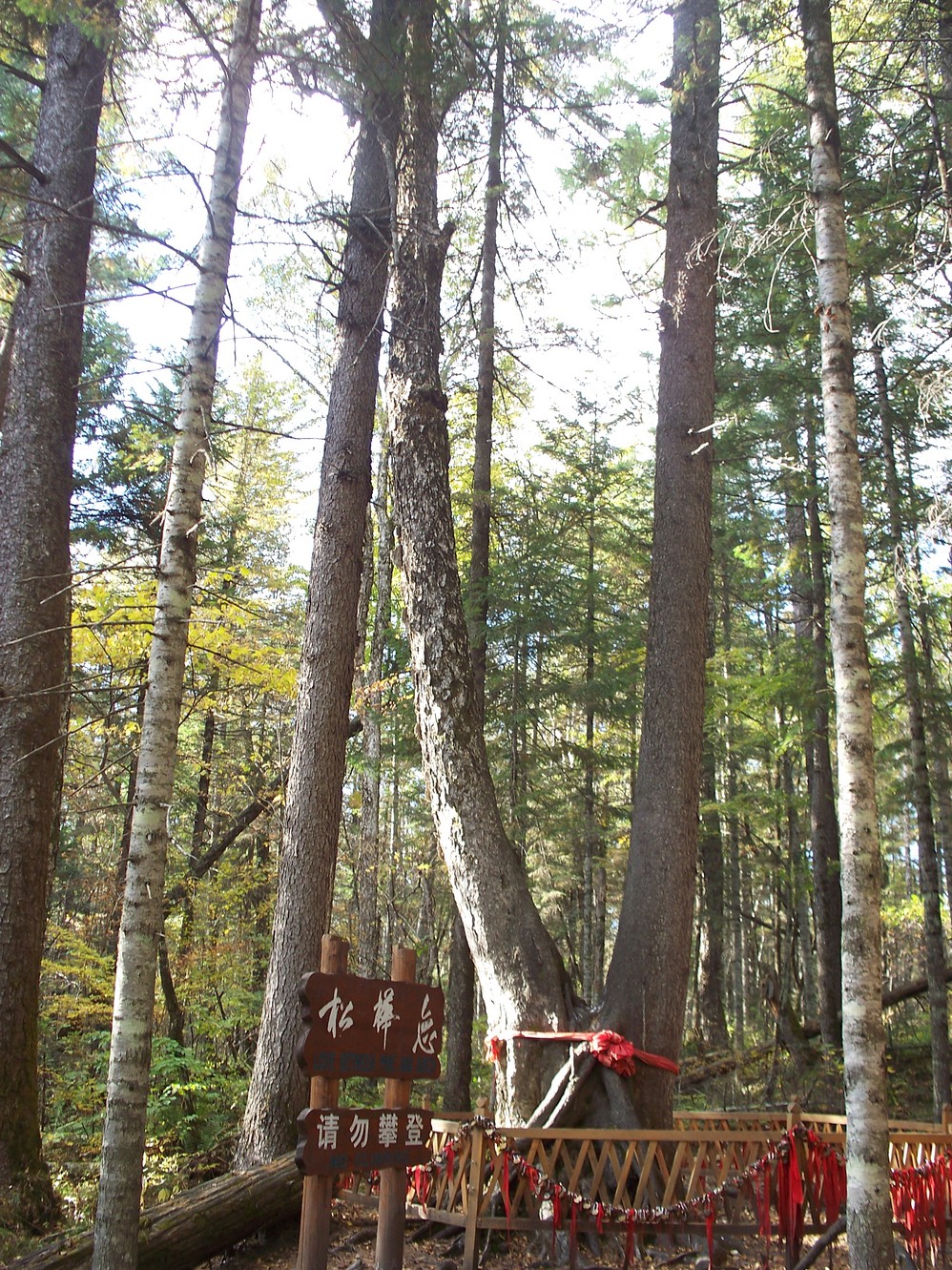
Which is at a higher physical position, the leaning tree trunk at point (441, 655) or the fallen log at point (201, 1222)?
the leaning tree trunk at point (441, 655)

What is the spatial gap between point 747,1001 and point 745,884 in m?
3.33

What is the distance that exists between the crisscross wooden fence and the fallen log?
38.8 inches

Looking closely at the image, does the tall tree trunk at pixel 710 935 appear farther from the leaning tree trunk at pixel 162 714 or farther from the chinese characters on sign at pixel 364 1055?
the leaning tree trunk at pixel 162 714

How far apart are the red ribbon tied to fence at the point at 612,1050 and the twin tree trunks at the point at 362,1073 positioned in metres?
1.68

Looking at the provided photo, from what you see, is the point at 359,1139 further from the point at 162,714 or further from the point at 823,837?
the point at 823,837

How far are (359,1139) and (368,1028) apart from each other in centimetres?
51

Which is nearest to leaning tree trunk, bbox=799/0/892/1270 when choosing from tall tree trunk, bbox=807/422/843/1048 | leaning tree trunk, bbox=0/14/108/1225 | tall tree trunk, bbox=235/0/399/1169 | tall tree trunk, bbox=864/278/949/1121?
tall tree trunk, bbox=235/0/399/1169

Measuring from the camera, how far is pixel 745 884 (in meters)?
23.6

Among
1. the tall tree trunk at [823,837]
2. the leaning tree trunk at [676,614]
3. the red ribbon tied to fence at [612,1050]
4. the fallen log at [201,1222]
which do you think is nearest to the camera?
the fallen log at [201,1222]

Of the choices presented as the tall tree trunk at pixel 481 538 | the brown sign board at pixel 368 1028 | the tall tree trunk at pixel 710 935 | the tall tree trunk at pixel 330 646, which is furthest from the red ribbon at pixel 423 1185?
the tall tree trunk at pixel 710 935

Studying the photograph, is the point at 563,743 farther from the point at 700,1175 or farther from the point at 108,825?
the point at 108,825

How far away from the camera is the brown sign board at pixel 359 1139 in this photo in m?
4.31

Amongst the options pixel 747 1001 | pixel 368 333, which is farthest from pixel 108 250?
pixel 747 1001

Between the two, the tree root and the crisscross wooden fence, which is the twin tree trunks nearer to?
the crisscross wooden fence
